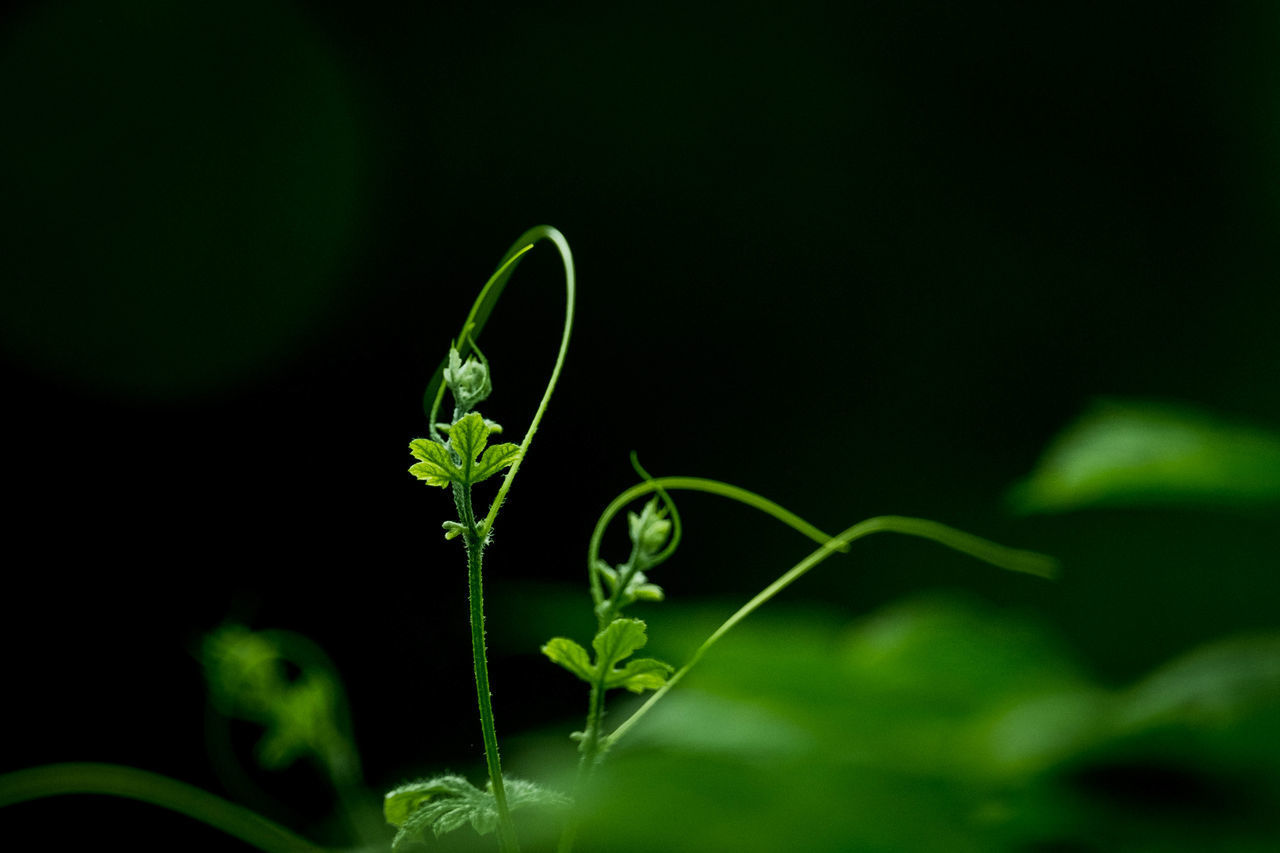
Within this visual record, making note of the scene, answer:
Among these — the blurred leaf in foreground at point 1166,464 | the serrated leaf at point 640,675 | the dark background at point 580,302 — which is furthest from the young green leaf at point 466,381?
the dark background at point 580,302

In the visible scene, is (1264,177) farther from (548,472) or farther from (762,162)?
(548,472)

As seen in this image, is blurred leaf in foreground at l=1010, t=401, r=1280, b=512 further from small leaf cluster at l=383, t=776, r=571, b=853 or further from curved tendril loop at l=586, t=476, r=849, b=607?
small leaf cluster at l=383, t=776, r=571, b=853

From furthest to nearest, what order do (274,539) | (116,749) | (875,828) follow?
(274,539) < (116,749) < (875,828)

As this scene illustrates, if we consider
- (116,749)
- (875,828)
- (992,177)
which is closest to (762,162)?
(992,177)

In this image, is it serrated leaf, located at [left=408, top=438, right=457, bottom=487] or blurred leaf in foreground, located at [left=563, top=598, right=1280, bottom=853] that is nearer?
blurred leaf in foreground, located at [left=563, top=598, right=1280, bottom=853]

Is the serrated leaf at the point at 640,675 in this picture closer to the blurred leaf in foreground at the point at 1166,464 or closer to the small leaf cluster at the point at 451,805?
the small leaf cluster at the point at 451,805

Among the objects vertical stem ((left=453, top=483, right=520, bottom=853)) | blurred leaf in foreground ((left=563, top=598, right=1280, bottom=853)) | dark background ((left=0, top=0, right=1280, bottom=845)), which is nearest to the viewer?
blurred leaf in foreground ((left=563, top=598, right=1280, bottom=853))

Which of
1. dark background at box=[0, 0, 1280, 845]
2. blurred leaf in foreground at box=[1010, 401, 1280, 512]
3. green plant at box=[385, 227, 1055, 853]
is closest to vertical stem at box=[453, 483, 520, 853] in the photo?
green plant at box=[385, 227, 1055, 853]
